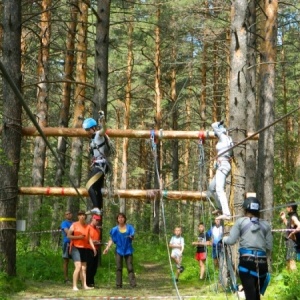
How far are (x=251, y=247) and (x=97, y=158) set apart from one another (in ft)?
12.5

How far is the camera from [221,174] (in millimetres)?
9508

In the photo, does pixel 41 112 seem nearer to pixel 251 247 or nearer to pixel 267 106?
pixel 267 106

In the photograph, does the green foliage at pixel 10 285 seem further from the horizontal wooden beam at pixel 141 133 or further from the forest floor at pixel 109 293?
the horizontal wooden beam at pixel 141 133

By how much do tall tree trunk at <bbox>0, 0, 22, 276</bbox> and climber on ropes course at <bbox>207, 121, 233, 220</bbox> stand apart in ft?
12.0

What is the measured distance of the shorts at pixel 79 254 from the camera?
Result: 12.2 m

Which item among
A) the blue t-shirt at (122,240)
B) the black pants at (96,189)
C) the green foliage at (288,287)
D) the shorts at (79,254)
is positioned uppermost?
the black pants at (96,189)

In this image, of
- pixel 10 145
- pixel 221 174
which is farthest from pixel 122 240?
pixel 221 174

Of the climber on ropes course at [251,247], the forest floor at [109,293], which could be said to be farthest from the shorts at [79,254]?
the climber on ropes course at [251,247]

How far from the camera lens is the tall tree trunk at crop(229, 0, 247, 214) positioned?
11109 millimetres

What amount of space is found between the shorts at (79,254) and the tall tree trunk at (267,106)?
222 inches

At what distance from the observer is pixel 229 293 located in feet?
35.2

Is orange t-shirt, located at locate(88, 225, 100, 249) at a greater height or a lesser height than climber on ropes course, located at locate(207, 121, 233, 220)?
lesser

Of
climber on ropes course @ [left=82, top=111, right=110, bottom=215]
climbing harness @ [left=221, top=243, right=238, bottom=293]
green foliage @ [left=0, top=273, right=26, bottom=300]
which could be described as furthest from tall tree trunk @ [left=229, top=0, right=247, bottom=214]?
green foliage @ [left=0, top=273, right=26, bottom=300]

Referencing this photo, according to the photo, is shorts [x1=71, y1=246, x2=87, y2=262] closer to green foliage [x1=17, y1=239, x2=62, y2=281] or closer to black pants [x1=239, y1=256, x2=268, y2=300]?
green foliage [x1=17, y1=239, x2=62, y2=281]
